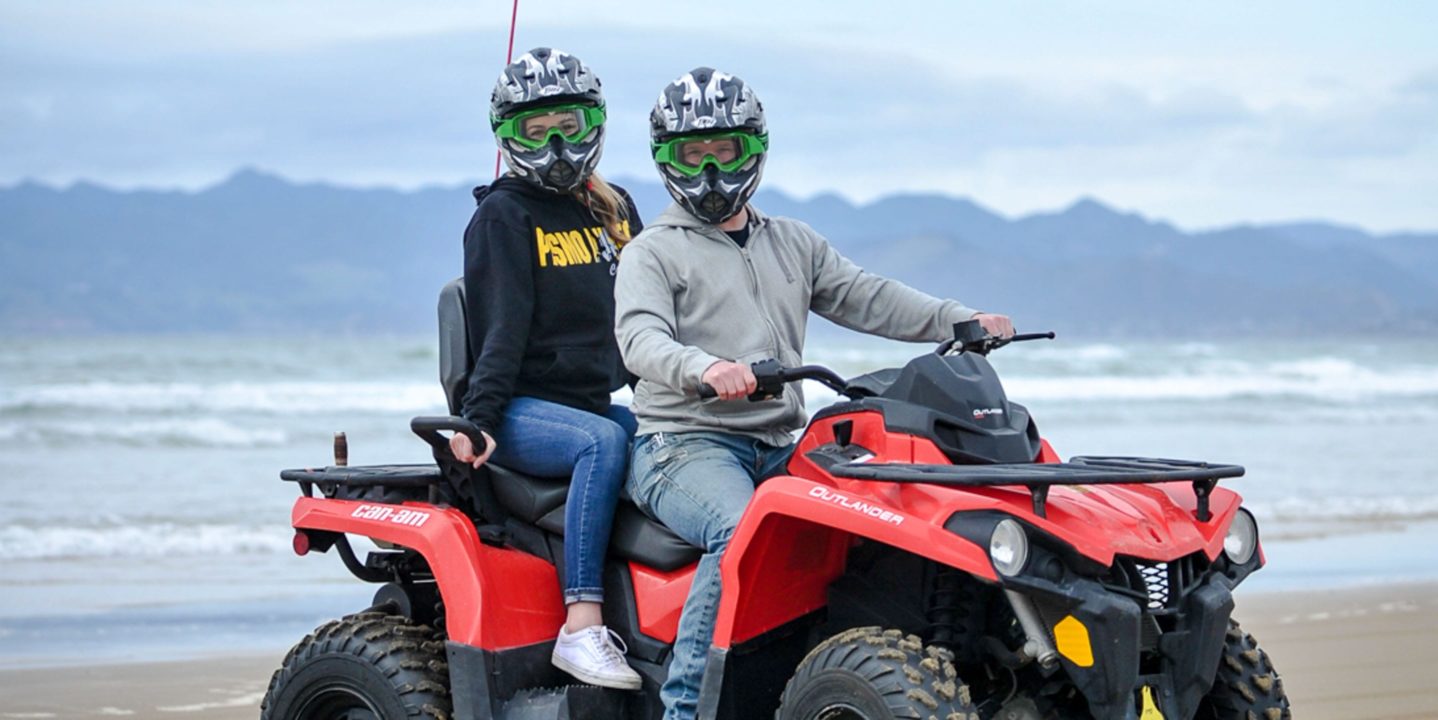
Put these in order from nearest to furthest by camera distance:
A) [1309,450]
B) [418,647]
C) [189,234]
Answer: [418,647], [1309,450], [189,234]

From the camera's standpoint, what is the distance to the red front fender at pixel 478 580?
4414 mm

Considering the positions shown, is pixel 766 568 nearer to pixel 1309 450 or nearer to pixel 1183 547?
pixel 1183 547

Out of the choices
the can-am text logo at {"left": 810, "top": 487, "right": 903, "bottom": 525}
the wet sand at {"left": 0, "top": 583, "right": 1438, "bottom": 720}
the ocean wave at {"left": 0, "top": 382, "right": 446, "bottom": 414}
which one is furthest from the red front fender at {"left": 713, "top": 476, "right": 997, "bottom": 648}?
the ocean wave at {"left": 0, "top": 382, "right": 446, "bottom": 414}

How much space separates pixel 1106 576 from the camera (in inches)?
142

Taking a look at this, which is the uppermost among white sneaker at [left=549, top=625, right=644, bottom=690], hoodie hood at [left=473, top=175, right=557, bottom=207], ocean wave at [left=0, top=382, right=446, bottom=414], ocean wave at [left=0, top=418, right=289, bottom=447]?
hoodie hood at [left=473, top=175, right=557, bottom=207]

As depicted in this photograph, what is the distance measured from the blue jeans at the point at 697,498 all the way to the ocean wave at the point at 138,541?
6946 mm

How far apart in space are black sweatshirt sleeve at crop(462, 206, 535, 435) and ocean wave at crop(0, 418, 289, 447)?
46.3 ft

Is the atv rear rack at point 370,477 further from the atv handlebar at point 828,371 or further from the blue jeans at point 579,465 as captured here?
the atv handlebar at point 828,371

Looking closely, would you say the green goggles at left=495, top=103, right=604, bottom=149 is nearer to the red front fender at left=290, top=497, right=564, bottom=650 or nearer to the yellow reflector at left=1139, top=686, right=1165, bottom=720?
the red front fender at left=290, top=497, right=564, bottom=650

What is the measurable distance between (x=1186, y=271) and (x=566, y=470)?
117035 millimetres

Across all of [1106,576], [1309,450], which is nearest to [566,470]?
[1106,576]

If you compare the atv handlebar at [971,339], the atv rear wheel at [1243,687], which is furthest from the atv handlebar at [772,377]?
the atv rear wheel at [1243,687]

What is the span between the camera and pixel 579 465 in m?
4.40

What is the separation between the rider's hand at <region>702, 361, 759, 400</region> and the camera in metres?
3.86
